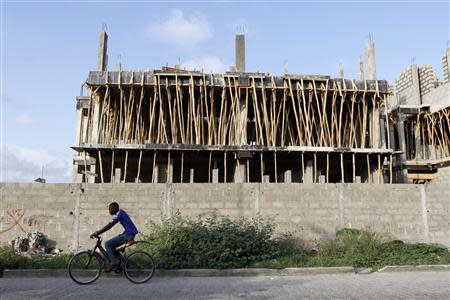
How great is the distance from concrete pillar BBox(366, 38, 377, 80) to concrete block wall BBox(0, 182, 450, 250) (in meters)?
9.32

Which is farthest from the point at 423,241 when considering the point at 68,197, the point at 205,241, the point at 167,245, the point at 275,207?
the point at 68,197

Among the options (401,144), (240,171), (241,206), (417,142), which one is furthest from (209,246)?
(417,142)

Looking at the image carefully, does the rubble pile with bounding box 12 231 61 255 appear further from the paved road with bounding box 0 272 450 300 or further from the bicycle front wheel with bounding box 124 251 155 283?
the bicycle front wheel with bounding box 124 251 155 283

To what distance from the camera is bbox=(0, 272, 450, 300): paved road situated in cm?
609

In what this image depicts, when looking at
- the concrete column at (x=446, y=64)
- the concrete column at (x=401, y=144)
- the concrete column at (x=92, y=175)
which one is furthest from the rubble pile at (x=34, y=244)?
the concrete column at (x=446, y=64)

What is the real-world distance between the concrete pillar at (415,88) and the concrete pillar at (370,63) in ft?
14.4

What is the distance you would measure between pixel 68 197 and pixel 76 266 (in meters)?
4.29

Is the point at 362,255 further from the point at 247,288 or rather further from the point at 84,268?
the point at 84,268

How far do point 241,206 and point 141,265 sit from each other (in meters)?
4.53

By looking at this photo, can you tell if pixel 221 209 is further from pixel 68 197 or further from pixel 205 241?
pixel 68 197

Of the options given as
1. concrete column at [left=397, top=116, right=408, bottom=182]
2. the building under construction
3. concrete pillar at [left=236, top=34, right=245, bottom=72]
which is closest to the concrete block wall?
the building under construction

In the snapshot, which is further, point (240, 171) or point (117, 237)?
point (240, 171)

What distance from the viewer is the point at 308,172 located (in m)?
17.6

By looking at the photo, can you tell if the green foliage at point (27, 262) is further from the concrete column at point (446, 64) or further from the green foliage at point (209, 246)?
the concrete column at point (446, 64)
